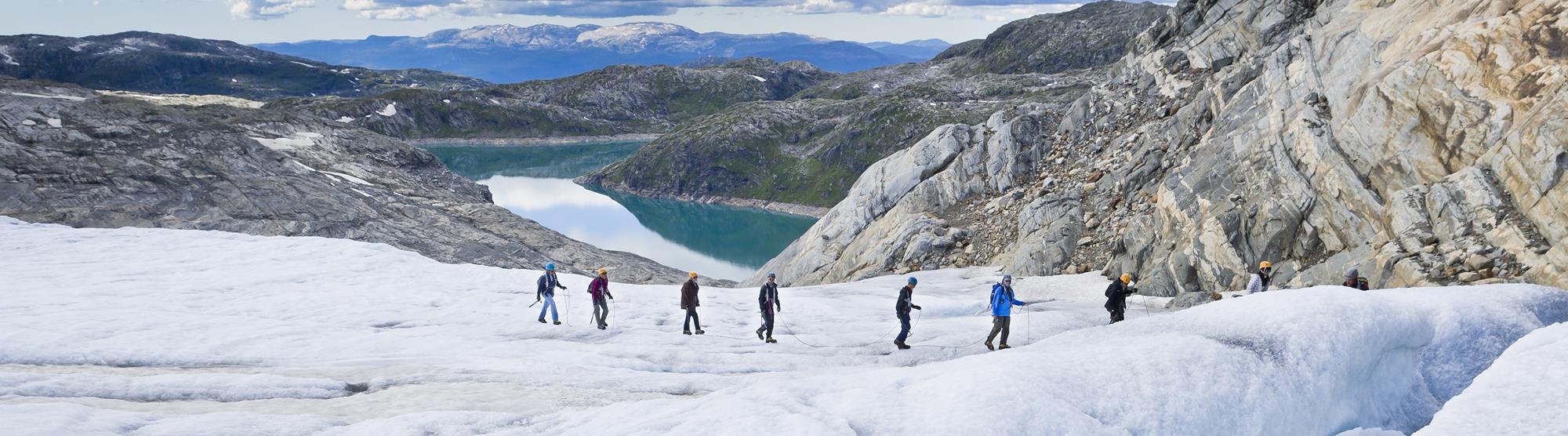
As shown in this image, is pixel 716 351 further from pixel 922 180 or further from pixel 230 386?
pixel 922 180

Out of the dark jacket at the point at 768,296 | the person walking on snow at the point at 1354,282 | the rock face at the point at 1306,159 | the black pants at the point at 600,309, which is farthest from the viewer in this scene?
the black pants at the point at 600,309

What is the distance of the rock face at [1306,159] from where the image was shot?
2556 cm

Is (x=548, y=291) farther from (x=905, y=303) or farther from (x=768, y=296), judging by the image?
(x=905, y=303)

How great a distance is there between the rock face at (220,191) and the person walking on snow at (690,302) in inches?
1069

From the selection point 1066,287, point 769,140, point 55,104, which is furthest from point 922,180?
point 769,140

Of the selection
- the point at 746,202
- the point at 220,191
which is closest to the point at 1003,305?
the point at 220,191

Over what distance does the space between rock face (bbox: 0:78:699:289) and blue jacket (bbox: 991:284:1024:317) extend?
3506cm

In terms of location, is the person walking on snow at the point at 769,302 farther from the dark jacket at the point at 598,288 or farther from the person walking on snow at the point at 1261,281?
the person walking on snow at the point at 1261,281

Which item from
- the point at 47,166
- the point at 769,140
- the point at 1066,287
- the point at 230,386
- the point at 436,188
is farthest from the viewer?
the point at 769,140

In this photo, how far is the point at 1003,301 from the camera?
24.3 m

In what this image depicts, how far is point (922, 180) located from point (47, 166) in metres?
56.6

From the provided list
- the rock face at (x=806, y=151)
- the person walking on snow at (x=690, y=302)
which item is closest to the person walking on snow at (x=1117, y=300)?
the person walking on snow at (x=690, y=302)

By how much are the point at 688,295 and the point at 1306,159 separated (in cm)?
2323

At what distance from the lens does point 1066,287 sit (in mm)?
37688
